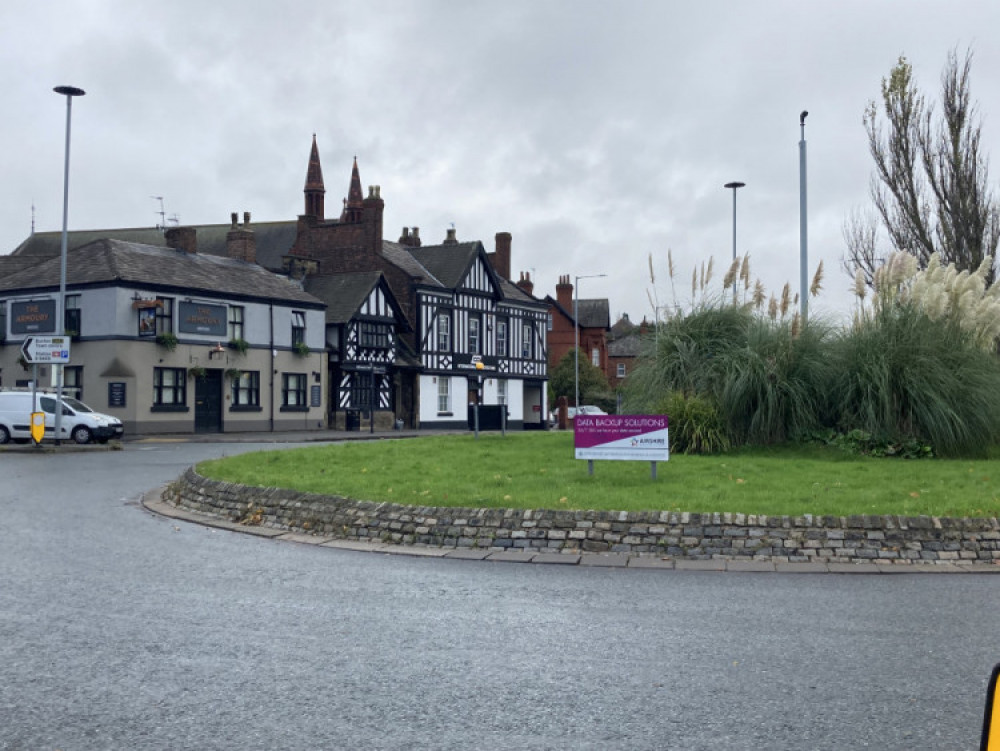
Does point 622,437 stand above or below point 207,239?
below

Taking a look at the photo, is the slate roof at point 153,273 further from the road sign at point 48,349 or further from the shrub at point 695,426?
the shrub at point 695,426

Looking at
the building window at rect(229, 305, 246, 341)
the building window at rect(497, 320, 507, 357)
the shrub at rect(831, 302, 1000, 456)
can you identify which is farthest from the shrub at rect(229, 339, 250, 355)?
the shrub at rect(831, 302, 1000, 456)

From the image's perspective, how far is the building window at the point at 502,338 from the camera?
5866 cm

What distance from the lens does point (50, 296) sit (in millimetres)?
39562

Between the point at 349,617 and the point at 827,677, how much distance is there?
3415mm

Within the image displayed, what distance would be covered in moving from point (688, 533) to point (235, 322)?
35629mm

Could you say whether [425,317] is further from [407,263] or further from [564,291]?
[564,291]

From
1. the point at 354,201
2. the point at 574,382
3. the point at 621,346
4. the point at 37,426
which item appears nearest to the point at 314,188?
the point at 354,201

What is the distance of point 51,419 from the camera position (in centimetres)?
2992

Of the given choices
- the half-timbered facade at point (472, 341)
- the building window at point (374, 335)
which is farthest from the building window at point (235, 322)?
the half-timbered facade at point (472, 341)

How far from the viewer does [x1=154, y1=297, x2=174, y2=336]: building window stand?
39781mm

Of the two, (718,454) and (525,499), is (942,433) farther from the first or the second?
(525,499)

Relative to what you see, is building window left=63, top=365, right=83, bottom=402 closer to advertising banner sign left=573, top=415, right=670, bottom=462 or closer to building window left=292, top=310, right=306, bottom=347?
building window left=292, top=310, right=306, bottom=347

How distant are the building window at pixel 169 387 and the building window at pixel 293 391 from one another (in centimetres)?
546
